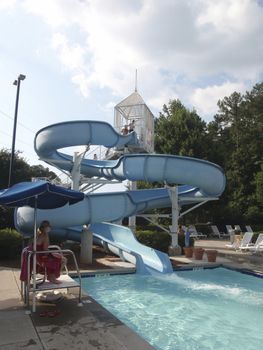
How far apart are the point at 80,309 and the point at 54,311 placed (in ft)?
1.59

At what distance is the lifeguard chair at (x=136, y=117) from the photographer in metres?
28.4

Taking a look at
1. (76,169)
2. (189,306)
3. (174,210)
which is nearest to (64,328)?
(189,306)

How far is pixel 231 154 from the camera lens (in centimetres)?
4709

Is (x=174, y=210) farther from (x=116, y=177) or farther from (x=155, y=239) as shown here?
(x=116, y=177)

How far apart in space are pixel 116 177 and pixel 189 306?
979 centimetres

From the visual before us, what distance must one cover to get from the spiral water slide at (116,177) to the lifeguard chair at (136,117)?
32.6ft

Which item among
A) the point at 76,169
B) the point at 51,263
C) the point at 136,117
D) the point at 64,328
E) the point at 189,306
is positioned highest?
the point at 136,117

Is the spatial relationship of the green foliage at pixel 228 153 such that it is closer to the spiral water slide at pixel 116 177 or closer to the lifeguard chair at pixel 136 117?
the lifeguard chair at pixel 136 117

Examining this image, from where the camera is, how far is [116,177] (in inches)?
728

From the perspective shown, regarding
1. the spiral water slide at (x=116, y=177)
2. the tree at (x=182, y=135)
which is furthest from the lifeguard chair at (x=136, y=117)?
the spiral water slide at (x=116, y=177)

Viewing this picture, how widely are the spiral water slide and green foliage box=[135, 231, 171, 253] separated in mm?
1264

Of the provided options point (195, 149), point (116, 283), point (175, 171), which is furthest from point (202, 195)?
point (195, 149)

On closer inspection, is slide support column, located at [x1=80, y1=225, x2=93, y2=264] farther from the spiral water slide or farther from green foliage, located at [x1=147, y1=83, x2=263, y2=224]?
green foliage, located at [x1=147, y1=83, x2=263, y2=224]

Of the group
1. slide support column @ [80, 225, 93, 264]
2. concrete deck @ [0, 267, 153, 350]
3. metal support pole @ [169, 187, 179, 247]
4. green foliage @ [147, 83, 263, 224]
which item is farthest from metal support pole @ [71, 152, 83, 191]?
green foliage @ [147, 83, 263, 224]
